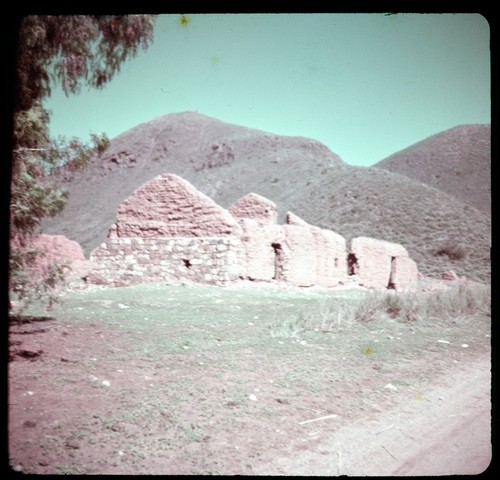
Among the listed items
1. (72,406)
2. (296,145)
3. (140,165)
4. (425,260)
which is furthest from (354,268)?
(140,165)

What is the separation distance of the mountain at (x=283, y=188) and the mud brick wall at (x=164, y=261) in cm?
289

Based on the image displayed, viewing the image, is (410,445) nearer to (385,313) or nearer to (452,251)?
(385,313)

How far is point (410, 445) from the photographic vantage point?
9.86ft

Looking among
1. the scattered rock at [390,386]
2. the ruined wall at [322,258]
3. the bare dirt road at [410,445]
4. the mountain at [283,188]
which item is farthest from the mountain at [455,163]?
the bare dirt road at [410,445]

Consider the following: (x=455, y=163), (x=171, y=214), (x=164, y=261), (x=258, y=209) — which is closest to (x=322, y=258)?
(x=258, y=209)

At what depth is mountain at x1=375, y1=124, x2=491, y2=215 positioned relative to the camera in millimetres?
47312

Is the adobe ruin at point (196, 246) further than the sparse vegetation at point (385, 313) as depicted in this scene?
Yes

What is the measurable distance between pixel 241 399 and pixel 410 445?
1435mm

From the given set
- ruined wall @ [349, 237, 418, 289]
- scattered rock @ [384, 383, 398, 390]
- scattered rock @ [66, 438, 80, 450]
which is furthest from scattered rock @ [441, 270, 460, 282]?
scattered rock @ [66, 438, 80, 450]

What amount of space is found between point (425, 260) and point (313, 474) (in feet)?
85.2

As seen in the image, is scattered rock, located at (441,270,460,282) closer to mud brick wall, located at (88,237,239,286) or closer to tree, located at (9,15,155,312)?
mud brick wall, located at (88,237,239,286)

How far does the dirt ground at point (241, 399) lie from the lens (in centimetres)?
272

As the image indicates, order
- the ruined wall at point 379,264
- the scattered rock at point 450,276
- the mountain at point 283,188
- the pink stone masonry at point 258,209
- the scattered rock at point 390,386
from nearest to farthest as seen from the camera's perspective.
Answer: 1. the scattered rock at point 390,386
2. the ruined wall at point 379,264
3. the pink stone masonry at point 258,209
4. the scattered rock at point 450,276
5. the mountain at point 283,188

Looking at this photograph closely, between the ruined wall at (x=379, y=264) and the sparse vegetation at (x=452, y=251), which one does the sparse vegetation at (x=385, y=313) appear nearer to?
the ruined wall at (x=379, y=264)
